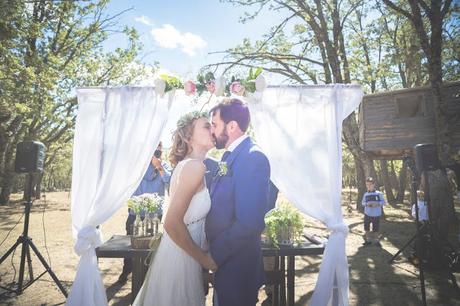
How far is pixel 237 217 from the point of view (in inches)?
92.4

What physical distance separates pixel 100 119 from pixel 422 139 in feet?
46.2

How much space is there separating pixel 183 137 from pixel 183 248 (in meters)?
1.14

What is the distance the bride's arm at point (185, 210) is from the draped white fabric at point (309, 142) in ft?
5.72

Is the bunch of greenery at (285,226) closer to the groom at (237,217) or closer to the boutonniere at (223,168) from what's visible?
the groom at (237,217)

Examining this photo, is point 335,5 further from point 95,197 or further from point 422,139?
point 95,197

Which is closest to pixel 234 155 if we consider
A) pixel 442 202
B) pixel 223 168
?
pixel 223 168

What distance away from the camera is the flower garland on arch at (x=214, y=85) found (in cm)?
396

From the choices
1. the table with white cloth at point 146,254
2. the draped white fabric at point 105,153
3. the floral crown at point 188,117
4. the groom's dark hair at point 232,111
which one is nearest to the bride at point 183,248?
the groom's dark hair at point 232,111

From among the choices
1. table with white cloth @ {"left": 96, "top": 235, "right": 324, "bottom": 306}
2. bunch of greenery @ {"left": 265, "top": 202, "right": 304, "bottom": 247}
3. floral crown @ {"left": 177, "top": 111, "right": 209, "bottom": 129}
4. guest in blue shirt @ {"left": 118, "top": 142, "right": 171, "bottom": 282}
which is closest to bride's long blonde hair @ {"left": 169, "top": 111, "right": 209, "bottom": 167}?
floral crown @ {"left": 177, "top": 111, "right": 209, "bottom": 129}

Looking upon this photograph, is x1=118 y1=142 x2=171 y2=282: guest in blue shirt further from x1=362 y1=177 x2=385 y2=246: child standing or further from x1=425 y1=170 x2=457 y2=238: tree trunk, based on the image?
x1=425 y1=170 x2=457 y2=238: tree trunk

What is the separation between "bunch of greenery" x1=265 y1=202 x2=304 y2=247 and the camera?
13.1 ft

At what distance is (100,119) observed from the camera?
4.02 m

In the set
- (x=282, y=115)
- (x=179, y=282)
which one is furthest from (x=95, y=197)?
(x=282, y=115)

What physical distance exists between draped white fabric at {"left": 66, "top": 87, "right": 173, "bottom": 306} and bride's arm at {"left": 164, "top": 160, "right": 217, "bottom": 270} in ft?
5.34
